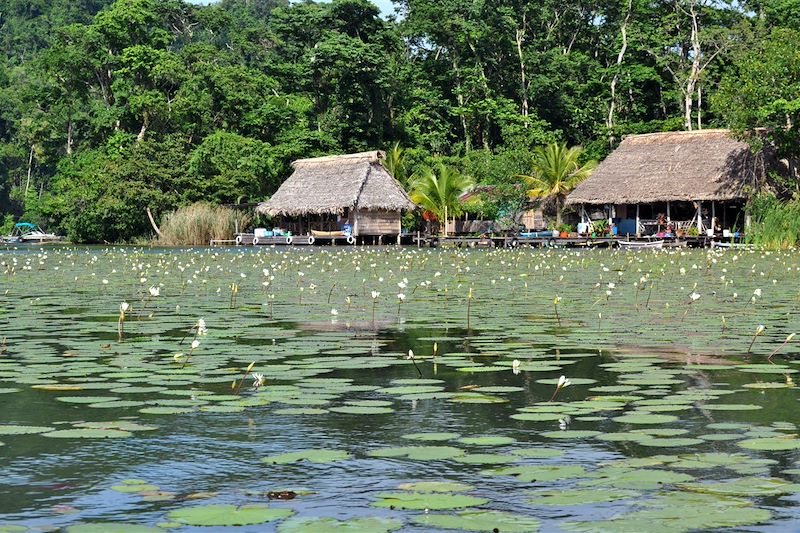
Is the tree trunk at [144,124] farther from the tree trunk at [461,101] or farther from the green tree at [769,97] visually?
the green tree at [769,97]

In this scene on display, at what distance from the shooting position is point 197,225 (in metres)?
53.3

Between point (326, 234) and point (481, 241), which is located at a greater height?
point (326, 234)

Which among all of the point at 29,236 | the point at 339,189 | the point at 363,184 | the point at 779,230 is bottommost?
the point at 779,230

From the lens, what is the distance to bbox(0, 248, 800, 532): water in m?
4.27

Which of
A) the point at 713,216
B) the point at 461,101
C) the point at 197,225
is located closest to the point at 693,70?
the point at 713,216

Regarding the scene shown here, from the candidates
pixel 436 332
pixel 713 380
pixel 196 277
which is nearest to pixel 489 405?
pixel 713 380

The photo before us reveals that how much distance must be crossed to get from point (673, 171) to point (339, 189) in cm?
1540

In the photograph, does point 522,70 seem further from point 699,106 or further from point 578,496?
point 578,496

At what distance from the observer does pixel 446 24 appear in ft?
201

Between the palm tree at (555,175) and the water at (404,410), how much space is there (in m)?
39.5

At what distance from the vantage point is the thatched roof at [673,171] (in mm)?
44250

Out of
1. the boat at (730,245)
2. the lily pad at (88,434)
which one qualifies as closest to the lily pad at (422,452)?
the lily pad at (88,434)

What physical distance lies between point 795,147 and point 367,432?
38.0 meters

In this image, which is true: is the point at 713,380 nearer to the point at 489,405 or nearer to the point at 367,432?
the point at 489,405
